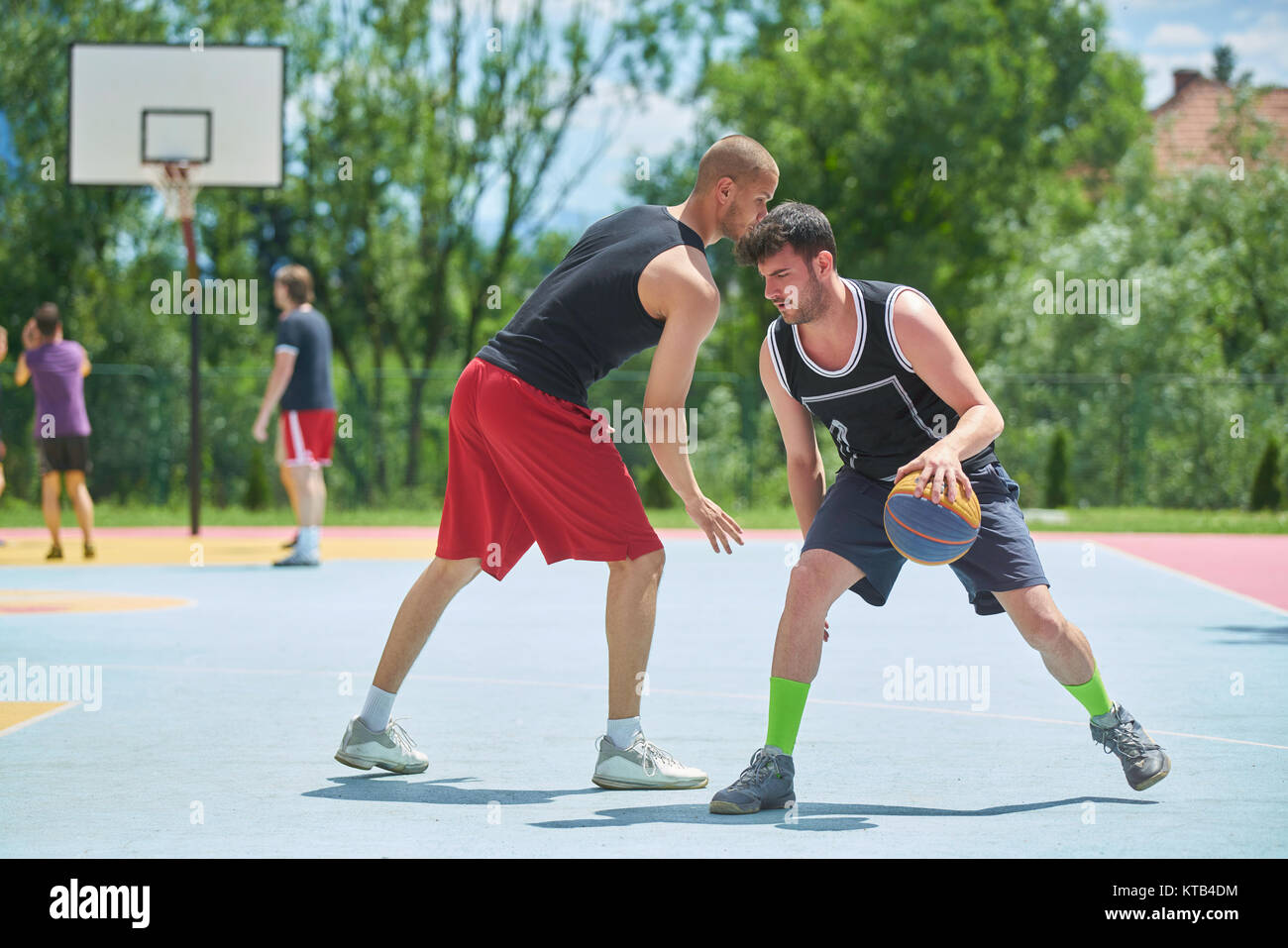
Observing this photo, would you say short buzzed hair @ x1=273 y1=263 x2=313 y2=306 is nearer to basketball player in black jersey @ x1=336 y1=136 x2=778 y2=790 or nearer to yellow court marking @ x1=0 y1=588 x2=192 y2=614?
yellow court marking @ x1=0 y1=588 x2=192 y2=614

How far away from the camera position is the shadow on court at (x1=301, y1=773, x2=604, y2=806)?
5302 millimetres

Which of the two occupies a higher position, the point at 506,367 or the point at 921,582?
the point at 506,367

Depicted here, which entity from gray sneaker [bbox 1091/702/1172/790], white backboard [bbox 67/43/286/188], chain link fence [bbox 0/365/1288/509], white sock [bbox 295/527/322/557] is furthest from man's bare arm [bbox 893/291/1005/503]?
chain link fence [bbox 0/365/1288/509]

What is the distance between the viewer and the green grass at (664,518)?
846 inches

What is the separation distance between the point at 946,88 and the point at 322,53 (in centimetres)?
1373

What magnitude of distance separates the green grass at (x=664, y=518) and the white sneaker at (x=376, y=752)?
15.3 metres

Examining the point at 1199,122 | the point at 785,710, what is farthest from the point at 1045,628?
the point at 1199,122

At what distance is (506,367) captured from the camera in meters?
5.68

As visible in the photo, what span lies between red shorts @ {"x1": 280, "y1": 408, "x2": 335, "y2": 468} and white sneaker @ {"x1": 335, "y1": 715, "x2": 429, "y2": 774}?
26.3 feet

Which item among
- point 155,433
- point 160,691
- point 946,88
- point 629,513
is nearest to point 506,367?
point 629,513

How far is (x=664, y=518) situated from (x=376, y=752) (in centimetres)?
1692

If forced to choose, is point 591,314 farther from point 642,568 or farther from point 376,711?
point 376,711

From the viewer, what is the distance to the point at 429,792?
215 inches
